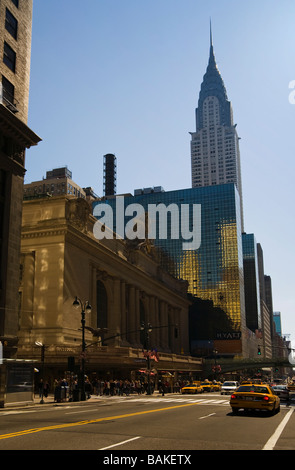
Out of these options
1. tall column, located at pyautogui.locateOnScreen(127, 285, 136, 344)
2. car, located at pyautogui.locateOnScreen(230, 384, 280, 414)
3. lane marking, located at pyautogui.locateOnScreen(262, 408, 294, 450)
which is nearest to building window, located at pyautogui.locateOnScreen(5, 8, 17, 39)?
car, located at pyautogui.locateOnScreen(230, 384, 280, 414)

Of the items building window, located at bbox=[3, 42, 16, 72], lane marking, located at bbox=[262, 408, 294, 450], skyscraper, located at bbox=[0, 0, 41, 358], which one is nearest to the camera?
lane marking, located at bbox=[262, 408, 294, 450]

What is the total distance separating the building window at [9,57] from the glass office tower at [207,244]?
11231 cm

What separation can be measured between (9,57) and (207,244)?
126811 millimetres

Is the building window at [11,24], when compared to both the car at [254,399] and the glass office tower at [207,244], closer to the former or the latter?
the car at [254,399]

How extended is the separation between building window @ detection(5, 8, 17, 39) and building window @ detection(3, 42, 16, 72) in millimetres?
1592

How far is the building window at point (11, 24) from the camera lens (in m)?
38.8

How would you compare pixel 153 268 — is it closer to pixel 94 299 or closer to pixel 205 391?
pixel 94 299

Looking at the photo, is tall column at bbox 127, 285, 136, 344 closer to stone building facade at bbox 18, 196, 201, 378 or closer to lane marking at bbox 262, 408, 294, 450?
stone building facade at bbox 18, 196, 201, 378

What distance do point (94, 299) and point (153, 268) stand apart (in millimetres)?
33759

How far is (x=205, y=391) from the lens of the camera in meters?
59.2

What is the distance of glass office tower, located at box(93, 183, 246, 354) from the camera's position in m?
156

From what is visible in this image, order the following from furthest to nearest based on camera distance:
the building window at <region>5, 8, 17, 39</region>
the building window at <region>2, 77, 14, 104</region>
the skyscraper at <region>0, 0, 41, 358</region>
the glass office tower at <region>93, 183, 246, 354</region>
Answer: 1. the glass office tower at <region>93, 183, 246, 354</region>
2. the building window at <region>5, 8, 17, 39</region>
3. the building window at <region>2, 77, 14, 104</region>
4. the skyscraper at <region>0, 0, 41, 358</region>

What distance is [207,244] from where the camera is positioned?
6304 inches
